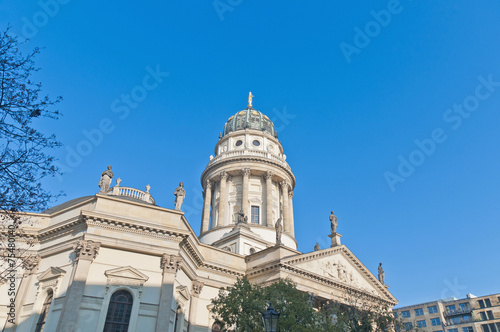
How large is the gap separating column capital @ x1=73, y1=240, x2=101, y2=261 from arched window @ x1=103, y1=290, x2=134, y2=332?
258cm

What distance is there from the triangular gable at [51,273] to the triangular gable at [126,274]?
2.69 m

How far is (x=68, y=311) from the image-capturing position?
19.8 metres

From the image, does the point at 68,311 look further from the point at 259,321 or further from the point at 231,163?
the point at 231,163

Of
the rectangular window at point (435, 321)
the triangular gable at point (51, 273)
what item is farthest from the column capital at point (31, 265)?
the rectangular window at point (435, 321)

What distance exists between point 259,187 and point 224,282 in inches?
623

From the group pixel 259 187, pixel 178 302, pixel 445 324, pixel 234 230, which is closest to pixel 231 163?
pixel 259 187

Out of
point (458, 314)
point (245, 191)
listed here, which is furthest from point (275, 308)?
point (458, 314)

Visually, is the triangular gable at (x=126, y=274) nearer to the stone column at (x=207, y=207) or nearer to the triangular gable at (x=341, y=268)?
the triangular gable at (x=341, y=268)

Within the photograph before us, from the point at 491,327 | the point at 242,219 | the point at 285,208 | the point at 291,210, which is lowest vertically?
the point at 491,327

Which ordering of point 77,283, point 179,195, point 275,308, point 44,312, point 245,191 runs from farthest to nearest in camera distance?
point 245,191 < point 179,195 < point 44,312 < point 77,283 < point 275,308

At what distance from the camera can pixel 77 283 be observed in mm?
20719

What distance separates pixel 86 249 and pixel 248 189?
74.0ft

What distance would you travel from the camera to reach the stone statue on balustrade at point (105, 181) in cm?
2490

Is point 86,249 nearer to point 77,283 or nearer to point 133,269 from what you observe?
point 77,283
